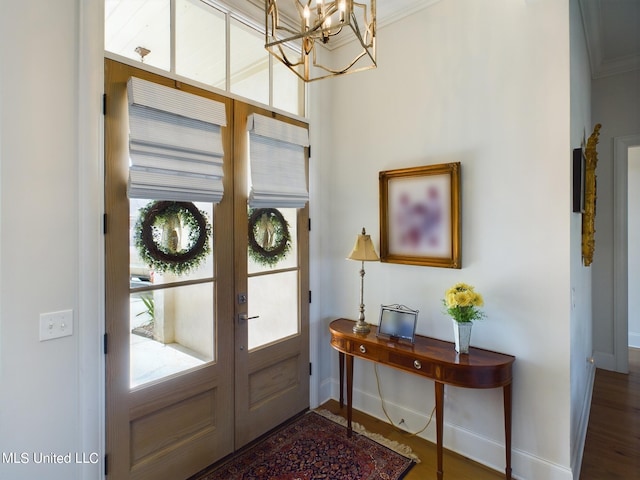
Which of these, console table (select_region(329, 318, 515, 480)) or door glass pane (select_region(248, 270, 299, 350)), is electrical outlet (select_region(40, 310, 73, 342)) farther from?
console table (select_region(329, 318, 515, 480))

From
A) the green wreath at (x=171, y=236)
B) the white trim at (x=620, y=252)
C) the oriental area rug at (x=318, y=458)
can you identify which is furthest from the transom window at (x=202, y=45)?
the white trim at (x=620, y=252)

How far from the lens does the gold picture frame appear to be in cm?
218

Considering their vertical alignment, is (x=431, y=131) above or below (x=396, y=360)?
above

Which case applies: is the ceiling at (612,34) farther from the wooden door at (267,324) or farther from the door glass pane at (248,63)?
the wooden door at (267,324)

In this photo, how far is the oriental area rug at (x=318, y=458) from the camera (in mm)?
1980

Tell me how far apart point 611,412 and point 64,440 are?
3.73 m

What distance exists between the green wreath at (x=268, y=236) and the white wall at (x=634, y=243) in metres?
4.70

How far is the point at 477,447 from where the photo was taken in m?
2.12

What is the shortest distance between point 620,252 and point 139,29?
446 cm

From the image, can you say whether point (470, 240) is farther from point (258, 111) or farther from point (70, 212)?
point (70, 212)


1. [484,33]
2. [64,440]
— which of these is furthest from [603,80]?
[64,440]

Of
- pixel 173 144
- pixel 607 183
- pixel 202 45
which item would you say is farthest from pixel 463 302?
pixel 607 183

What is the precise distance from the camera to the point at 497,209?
205 centimetres

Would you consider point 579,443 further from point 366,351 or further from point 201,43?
point 201,43
